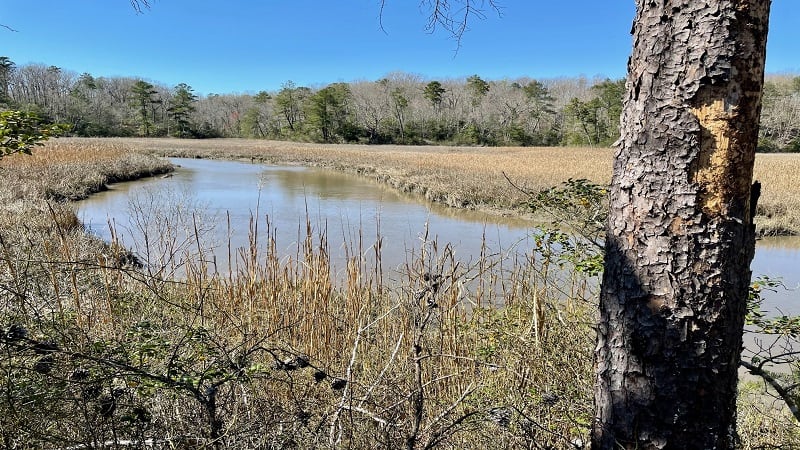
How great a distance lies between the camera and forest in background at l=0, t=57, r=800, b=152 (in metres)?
45.1

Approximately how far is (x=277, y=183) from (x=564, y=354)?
15387 mm

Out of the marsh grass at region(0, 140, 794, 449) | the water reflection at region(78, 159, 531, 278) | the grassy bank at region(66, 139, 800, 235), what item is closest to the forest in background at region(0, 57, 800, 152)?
the grassy bank at region(66, 139, 800, 235)

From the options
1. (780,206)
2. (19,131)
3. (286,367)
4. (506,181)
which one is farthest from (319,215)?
(780,206)

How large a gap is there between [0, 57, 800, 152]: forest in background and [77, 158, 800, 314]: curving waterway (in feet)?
104

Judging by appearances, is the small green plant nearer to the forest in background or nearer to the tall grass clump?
the tall grass clump

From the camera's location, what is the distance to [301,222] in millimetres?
9430

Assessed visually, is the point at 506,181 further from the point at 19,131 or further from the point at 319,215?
the point at 19,131

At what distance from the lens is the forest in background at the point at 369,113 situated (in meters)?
45.1

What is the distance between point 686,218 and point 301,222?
342 inches

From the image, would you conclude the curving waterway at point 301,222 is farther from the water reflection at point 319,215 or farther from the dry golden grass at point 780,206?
the dry golden grass at point 780,206

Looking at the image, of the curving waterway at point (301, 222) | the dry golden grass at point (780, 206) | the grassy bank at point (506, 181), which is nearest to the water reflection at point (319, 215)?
the curving waterway at point (301, 222)

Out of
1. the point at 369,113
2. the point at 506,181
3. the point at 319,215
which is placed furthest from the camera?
the point at 369,113

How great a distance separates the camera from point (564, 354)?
2.53m

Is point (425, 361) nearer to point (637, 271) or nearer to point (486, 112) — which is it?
point (637, 271)
